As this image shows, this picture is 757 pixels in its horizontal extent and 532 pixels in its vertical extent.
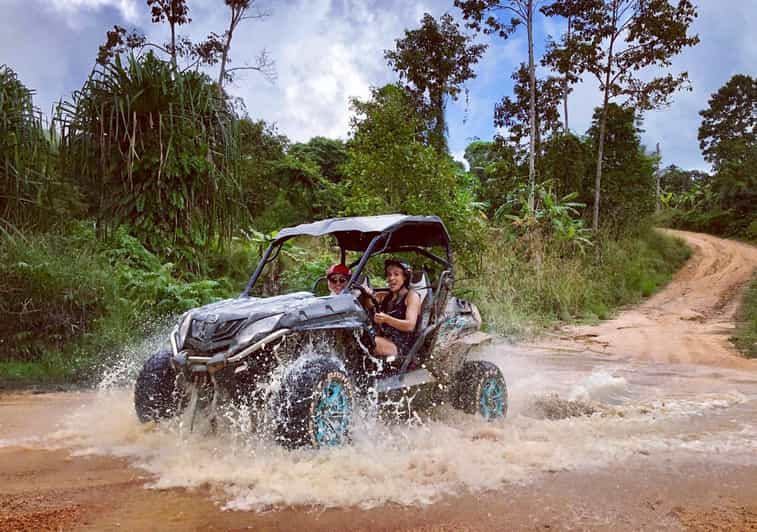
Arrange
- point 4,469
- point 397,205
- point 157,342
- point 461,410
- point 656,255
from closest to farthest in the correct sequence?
point 4,469, point 461,410, point 157,342, point 397,205, point 656,255

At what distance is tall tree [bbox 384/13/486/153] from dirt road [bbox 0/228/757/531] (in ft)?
54.0

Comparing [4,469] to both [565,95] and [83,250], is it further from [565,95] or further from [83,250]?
[565,95]

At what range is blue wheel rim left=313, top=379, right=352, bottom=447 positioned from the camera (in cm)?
445

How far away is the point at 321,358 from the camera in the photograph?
4.70 meters

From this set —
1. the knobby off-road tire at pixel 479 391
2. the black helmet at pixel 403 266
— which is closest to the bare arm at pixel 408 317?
the black helmet at pixel 403 266

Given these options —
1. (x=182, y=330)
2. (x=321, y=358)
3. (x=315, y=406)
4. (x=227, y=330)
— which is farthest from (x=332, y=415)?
(x=182, y=330)

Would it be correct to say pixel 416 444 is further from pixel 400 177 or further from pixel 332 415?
pixel 400 177

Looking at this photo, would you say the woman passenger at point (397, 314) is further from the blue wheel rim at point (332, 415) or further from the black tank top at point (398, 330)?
the blue wheel rim at point (332, 415)

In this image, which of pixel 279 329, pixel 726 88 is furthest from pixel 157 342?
pixel 726 88

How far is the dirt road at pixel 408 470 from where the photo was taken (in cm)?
380

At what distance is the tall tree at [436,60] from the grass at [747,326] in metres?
9.74

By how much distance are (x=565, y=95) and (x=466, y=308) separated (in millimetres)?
21012

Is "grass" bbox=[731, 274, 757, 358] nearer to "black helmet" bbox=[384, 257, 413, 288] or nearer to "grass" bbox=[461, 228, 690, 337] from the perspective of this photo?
"grass" bbox=[461, 228, 690, 337]

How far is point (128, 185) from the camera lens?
404 inches
